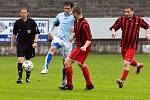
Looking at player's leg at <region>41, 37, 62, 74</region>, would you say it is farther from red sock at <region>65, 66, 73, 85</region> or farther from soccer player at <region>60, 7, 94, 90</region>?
red sock at <region>65, 66, 73, 85</region>

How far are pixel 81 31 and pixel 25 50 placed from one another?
2.67m

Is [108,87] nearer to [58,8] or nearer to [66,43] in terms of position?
[66,43]

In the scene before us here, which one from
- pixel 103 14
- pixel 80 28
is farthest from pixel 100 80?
pixel 103 14

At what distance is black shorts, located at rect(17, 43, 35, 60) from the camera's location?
16609 millimetres

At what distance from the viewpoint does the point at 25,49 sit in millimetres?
16641

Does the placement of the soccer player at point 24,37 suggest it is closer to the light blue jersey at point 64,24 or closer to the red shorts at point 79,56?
the light blue jersey at point 64,24

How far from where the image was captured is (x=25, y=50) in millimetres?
16641

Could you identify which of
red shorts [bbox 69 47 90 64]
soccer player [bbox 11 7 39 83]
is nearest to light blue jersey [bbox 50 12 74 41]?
red shorts [bbox 69 47 90 64]

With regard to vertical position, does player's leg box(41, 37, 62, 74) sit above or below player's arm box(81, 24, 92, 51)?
below

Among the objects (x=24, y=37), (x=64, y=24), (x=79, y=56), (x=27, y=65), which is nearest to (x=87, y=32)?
(x=79, y=56)

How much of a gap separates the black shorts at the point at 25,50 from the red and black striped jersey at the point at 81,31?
2.50 metres

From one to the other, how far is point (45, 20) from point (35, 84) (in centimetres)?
2004

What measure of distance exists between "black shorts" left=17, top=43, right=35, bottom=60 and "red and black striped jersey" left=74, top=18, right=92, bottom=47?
2.50m

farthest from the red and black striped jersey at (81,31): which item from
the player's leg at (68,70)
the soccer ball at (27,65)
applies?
the soccer ball at (27,65)
